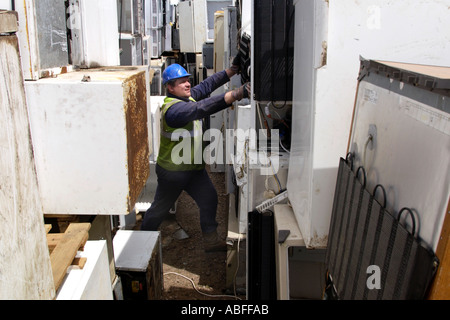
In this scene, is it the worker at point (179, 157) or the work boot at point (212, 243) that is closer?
the worker at point (179, 157)

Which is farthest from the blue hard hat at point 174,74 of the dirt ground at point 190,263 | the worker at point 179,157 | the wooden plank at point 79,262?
the wooden plank at point 79,262

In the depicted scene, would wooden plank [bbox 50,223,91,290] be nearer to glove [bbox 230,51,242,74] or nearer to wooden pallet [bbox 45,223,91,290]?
wooden pallet [bbox 45,223,91,290]

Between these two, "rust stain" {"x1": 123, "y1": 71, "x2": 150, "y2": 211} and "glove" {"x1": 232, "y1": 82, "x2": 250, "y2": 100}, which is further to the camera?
"glove" {"x1": 232, "y1": 82, "x2": 250, "y2": 100}

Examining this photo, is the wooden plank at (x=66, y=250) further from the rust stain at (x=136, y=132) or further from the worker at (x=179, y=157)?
the worker at (x=179, y=157)

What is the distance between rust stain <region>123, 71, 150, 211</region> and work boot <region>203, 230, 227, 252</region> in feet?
5.77

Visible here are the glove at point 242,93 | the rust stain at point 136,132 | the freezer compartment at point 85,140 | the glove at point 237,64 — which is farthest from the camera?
the glove at point 237,64

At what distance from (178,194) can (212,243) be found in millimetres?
563

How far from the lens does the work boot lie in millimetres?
3906

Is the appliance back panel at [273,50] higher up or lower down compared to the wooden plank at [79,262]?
higher up

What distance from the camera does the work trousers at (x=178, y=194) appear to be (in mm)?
3699

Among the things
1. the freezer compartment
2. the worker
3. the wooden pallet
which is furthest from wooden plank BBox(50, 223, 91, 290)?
the worker

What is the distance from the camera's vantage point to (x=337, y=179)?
68.2 inches

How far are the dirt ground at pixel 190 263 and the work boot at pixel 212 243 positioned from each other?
47 millimetres
